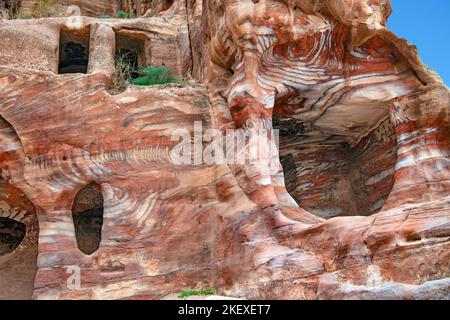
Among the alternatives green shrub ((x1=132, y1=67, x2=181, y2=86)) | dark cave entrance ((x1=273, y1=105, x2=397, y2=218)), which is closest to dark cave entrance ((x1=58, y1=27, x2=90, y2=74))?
green shrub ((x1=132, y1=67, x2=181, y2=86))

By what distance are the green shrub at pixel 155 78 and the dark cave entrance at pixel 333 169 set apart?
2.54 m

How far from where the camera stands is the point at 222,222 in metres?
8.18

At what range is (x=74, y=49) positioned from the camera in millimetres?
12305

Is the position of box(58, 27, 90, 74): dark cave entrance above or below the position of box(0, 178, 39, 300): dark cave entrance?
above

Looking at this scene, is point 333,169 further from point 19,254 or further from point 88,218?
point 19,254

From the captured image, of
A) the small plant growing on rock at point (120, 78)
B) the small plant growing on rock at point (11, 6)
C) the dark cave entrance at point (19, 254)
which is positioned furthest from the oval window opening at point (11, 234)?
the small plant growing on rock at point (11, 6)

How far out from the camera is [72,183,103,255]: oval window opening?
10062mm

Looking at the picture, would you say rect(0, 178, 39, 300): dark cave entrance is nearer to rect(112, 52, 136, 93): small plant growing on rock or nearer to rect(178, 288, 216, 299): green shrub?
rect(112, 52, 136, 93): small plant growing on rock

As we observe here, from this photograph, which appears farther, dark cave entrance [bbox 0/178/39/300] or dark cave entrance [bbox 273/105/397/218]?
dark cave entrance [bbox 273/105/397/218]

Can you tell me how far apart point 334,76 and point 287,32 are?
1204mm

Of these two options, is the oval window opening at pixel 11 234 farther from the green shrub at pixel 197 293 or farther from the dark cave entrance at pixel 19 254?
the green shrub at pixel 197 293

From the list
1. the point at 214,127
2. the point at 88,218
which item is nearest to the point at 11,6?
the point at 88,218

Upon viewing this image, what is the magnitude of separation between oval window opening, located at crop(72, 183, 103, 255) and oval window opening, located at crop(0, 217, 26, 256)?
1.30m

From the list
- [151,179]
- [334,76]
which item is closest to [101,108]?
[151,179]
